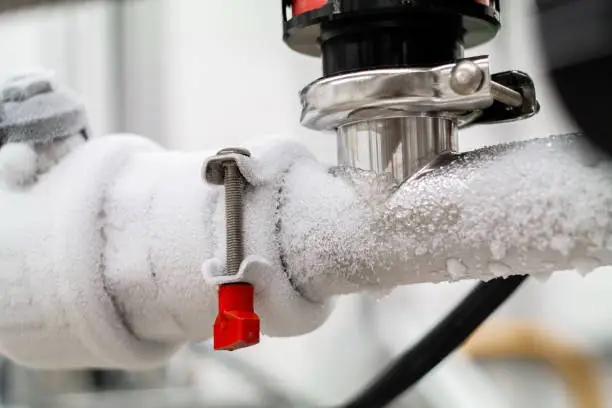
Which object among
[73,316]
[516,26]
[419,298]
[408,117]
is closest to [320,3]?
[408,117]

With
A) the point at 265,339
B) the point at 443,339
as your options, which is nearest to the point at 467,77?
the point at 443,339

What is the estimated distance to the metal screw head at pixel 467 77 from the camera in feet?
0.86

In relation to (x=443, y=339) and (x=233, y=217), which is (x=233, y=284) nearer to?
(x=233, y=217)

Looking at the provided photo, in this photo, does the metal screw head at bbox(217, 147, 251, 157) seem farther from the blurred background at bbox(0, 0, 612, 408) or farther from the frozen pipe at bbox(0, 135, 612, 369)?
the blurred background at bbox(0, 0, 612, 408)

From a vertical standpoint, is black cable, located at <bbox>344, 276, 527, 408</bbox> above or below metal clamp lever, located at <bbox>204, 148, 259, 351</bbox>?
below

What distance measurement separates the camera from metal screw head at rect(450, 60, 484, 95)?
10.3 inches

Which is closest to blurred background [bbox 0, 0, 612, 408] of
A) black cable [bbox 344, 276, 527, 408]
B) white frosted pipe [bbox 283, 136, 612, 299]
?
black cable [bbox 344, 276, 527, 408]

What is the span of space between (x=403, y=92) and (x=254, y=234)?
0.26 feet

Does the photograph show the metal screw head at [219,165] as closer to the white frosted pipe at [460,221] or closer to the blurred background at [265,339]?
the white frosted pipe at [460,221]

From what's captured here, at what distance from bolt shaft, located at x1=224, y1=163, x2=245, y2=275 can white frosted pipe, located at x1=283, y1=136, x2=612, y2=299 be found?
0.8 inches

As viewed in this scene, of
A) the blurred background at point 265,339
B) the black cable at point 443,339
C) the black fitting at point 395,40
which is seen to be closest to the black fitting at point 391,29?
the black fitting at point 395,40

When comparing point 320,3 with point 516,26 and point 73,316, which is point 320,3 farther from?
point 516,26

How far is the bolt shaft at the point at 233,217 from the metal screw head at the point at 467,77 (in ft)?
0.30

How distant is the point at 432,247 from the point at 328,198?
0.05 meters
